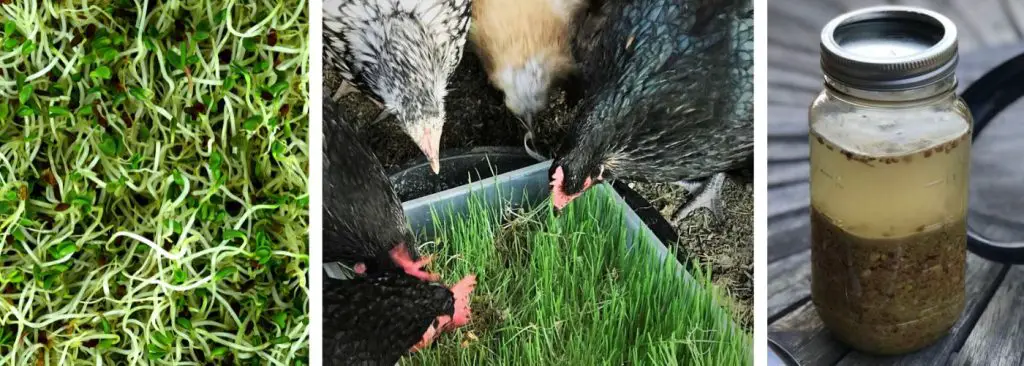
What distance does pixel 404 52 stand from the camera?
0.65 metres

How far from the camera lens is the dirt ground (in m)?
0.65

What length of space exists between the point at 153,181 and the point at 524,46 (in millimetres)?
321

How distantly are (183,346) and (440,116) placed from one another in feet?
0.96

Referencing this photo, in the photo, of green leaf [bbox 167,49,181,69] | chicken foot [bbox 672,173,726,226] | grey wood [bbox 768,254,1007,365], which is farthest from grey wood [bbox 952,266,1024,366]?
green leaf [bbox 167,49,181,69]

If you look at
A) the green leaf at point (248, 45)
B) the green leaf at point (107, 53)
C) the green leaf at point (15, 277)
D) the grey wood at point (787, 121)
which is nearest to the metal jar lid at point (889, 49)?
the grey wood at point (787, 121)

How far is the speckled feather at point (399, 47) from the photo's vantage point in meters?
0.64

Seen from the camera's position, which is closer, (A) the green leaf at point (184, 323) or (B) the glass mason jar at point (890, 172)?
(B) the glass mason jar at point (890, 172)

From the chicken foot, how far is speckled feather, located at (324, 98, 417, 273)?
0.70ft

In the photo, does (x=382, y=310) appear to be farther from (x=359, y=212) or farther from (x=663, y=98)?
(x=663, y=98)

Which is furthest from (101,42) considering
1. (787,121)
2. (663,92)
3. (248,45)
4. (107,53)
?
(787,121)

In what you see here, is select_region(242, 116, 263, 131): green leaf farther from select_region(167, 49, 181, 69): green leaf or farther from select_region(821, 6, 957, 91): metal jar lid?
select_region(821, 6, 957, 91): metal jar lid

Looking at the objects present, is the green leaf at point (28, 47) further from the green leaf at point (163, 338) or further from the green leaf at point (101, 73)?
the green leaf at point (163, 338)

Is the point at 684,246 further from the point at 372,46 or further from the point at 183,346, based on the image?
the point at 183,346

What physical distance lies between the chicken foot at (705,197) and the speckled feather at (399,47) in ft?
0.66
